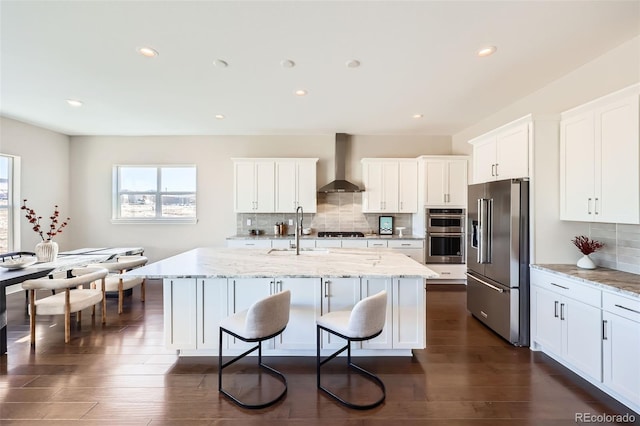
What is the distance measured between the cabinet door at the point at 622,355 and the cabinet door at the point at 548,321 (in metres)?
0.42

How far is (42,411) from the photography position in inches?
75.7

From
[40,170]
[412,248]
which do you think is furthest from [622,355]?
[40,170]

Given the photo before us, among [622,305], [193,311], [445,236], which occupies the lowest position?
[193,311]

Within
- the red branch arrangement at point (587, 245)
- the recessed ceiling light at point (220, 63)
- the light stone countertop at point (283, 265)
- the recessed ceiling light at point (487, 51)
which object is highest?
the recessed ceiling light at point (220, 63)

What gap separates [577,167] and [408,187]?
109 inches

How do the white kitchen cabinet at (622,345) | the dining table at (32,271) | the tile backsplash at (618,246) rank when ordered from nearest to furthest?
the white kitchen cabinet at (622,345) → the tile backsplash at (618,246) → the dining table at (32,271)

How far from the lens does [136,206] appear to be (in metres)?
5.52

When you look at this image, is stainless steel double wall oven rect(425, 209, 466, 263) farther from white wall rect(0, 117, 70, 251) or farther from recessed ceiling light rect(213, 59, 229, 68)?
white wall rect(0, 117, 70, 251)

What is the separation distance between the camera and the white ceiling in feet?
6.55

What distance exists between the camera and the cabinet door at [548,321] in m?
2.45

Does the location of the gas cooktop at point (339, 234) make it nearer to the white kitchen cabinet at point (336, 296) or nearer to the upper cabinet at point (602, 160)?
the white kitchen cabinet at point (336, 296)

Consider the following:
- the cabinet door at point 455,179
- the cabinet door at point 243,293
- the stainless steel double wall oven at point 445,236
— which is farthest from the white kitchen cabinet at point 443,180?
the cabinet door at point 243,293

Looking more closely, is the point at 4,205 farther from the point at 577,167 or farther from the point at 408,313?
the point at 577,167

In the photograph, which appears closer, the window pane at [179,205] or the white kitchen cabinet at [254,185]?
the white kitchen cabinet at [254,185]
